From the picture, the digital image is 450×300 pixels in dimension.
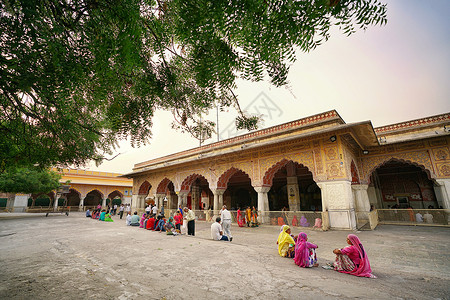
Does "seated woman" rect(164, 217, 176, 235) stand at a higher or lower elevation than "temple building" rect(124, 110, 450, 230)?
lower

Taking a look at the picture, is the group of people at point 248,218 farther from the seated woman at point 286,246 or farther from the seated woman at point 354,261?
the seated woman at point 354,261

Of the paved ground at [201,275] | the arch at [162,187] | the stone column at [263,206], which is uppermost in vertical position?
the arch at [162,187]

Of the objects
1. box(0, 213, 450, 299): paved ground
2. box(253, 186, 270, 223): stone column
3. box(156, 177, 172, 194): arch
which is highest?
box(156, 177, 172, 194): arch

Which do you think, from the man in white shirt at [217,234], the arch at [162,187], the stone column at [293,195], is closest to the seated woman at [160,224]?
the man in white shirt at [217,234]

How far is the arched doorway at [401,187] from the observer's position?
12.5 meters

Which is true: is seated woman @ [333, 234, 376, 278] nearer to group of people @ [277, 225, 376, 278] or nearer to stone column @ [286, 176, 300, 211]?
group of people @ [277, 225, 376, 278]

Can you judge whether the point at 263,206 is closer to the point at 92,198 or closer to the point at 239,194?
the point at 239,194

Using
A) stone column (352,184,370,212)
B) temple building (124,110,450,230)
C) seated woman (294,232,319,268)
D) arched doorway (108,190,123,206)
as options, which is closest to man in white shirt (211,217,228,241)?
seated woman (294,232,319,268)

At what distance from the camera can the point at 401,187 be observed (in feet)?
43.4

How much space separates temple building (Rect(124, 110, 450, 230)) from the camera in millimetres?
8445

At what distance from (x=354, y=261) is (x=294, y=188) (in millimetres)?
9095

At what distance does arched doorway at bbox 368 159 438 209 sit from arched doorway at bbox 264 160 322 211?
3.52m

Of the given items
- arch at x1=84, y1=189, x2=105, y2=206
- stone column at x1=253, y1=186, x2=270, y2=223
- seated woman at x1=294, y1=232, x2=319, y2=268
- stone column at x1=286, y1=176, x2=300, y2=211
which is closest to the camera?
seated woman at x1=294, y1=232, x2=319, y2=268

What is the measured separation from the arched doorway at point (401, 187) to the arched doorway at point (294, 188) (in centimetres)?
352
